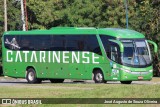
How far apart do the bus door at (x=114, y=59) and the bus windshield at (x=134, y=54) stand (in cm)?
41

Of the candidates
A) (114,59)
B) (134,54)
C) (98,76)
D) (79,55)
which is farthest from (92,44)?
(134,54)

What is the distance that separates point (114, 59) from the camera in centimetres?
3697

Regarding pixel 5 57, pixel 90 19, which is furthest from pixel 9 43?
pixel 90 19

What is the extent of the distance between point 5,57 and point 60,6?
28.8m

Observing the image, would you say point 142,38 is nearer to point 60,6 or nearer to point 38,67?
point 38,67

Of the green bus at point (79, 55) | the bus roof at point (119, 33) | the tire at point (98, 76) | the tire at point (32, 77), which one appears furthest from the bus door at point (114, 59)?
the tire at point (32, 77)

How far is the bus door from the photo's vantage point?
36.8 meters

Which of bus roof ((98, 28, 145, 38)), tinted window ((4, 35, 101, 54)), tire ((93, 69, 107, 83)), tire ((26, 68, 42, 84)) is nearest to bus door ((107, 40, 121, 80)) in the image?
bus roof ((98, 28, 145, 38))

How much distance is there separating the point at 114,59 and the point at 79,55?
8.25ft

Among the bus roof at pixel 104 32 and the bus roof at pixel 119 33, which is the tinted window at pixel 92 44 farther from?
the bus roof at pixel 119 33

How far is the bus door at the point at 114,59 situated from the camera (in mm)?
36828

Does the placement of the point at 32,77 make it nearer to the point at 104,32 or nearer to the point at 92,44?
the point at 92,44

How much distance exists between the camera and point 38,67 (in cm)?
4081

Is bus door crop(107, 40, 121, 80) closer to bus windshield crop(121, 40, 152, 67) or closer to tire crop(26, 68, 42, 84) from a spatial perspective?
bus windshield crop(121, 40, 152, 67)
